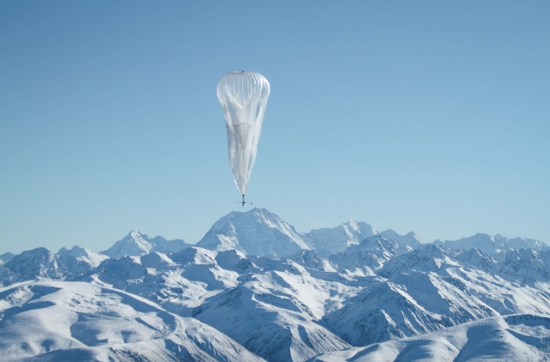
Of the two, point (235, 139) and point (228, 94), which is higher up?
point (228, 94)

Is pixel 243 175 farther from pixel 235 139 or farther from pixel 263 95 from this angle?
pixel 263 95

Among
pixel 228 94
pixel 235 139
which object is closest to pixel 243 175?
pixel 235 139

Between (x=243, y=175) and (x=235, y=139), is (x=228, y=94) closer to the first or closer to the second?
(x=235, y=139)

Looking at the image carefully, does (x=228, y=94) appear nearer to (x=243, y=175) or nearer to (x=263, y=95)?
(x=263, y=95)

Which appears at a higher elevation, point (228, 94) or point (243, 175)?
point (228, 94)

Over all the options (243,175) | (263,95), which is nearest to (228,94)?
(263,95)

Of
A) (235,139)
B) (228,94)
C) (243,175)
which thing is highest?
(228,94)
